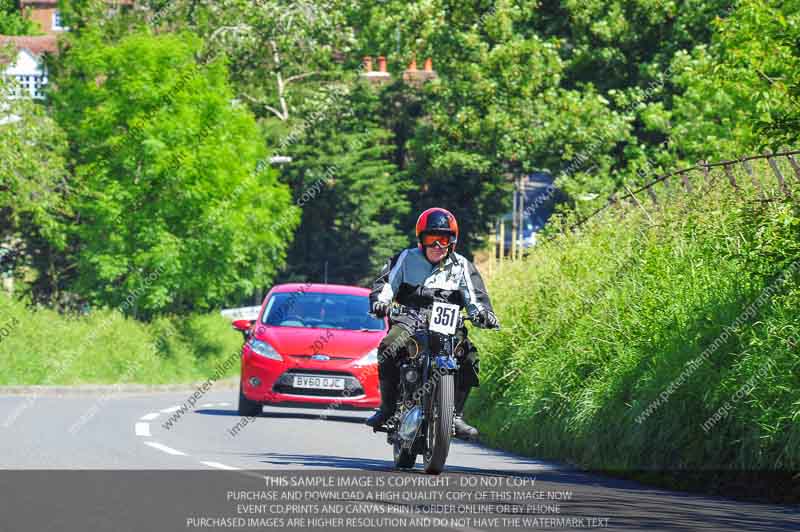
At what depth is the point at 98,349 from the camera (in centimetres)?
3228

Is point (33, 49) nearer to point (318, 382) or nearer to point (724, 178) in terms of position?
point (318, 382)

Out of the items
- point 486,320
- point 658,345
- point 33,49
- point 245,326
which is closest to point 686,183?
point 658,345

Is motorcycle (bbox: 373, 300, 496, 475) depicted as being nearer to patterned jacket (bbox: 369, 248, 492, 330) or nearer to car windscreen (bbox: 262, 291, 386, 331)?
patterned jacket (bbox: 369, 248, 492, 330)

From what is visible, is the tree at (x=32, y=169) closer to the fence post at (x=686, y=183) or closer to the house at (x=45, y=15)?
the fence post at (x=686, y=183)

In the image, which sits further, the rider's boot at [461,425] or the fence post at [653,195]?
the fence post at [653,195]

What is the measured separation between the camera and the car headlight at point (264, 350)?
19.8m

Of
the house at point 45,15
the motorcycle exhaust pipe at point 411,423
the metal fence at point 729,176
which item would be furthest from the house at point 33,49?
the motorcycle exhaust pipe at point 411,423

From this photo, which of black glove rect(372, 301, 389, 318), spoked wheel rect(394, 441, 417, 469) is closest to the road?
spoked wheel rect(394, 441, 417, 469)

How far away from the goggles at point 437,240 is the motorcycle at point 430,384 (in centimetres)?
43

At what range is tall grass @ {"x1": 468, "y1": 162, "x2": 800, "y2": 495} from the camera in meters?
12.2

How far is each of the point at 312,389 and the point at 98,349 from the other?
1351 cm

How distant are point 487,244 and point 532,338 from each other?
37.9 m

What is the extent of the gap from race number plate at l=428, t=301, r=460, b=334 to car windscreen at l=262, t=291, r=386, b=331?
9.02 metres

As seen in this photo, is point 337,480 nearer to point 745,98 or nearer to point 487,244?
point 745,98
